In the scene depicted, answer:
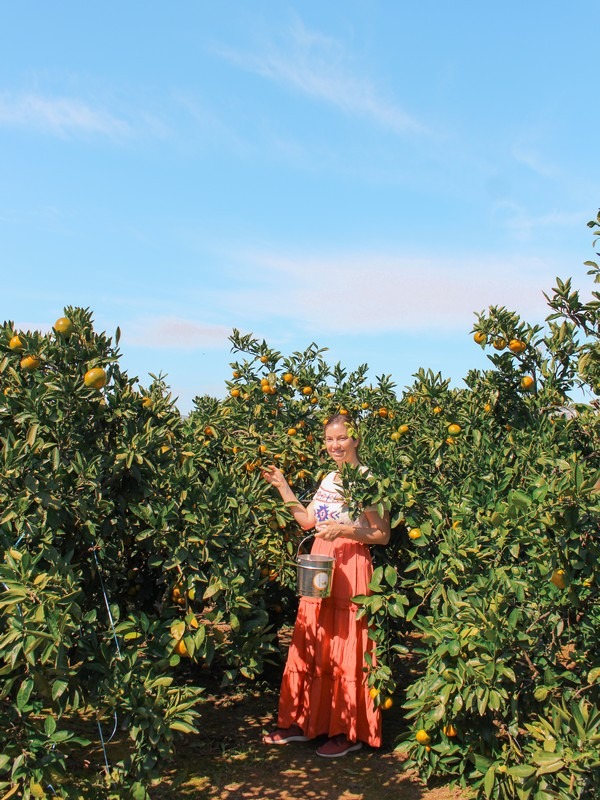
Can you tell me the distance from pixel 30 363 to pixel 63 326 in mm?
190

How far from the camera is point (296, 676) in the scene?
3814mm

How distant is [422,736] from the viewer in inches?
127

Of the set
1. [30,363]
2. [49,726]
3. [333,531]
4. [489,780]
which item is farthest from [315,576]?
[30,363]

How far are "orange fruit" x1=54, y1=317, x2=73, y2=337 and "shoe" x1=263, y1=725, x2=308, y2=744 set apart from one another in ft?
8.01

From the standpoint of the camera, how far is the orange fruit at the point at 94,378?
8.83 ft

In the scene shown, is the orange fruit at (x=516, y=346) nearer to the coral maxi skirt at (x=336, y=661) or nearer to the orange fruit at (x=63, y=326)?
the coral maxi skirt at (x=336, y=661)

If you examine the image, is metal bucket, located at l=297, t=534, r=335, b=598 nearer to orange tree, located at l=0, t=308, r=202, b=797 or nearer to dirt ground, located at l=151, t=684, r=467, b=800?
orange tree, located at l=0, t=308, r=202, b=797

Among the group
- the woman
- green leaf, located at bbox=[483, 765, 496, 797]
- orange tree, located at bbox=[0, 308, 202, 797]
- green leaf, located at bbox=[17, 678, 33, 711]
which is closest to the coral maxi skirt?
the woman

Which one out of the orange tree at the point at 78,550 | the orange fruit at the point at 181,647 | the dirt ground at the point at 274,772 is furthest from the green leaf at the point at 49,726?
the dirt ground at the point at 274,772

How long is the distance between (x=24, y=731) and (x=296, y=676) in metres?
1.70

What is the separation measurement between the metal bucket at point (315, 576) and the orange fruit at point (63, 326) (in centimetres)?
161

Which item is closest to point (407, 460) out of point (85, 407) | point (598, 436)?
point (598, 436)

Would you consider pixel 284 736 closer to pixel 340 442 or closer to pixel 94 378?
pixel 340 442

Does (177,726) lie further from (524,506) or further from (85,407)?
(524,506)
